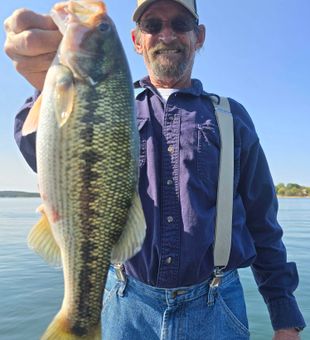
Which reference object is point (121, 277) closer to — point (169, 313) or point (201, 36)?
point (169, 313)

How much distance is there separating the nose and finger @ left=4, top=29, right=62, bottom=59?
4.41 feet

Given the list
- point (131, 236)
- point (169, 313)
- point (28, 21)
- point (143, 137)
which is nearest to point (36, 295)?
point (169, 313)

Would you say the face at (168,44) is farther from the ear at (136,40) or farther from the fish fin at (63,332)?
the fish fin at (63,332)

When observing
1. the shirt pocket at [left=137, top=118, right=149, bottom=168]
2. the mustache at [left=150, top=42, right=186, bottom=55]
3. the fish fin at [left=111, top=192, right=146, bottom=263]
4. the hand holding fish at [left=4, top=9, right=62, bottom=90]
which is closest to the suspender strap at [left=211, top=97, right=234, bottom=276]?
the shirt pocket at [left=137, top=118, right=149, bottom=168]

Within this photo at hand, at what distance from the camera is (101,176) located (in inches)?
86.7

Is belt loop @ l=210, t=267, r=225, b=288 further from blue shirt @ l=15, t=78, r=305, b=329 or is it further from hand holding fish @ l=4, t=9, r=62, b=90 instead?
hand holding fish @ l=4, t=9, r=62, b=90

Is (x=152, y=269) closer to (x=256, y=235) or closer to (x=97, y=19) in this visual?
(x=256, y=235)

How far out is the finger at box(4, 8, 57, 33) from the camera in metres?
2.29

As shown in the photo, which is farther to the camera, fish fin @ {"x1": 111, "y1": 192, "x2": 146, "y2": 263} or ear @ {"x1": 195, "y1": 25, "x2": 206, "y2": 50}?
ear @ {"x1": 195, "y1": 25, "x2": 206, "y2": 50}

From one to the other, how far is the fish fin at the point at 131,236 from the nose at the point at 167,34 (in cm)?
172

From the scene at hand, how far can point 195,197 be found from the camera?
3129mm

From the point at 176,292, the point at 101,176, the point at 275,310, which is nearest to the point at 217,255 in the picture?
the point at 176,292

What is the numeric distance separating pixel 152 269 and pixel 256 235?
118 cm

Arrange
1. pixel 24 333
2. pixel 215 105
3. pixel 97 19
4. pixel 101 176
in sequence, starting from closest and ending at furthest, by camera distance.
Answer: pixel 101 176 < pixel 97 19 < pixel 215 105 < pixel 24 333
